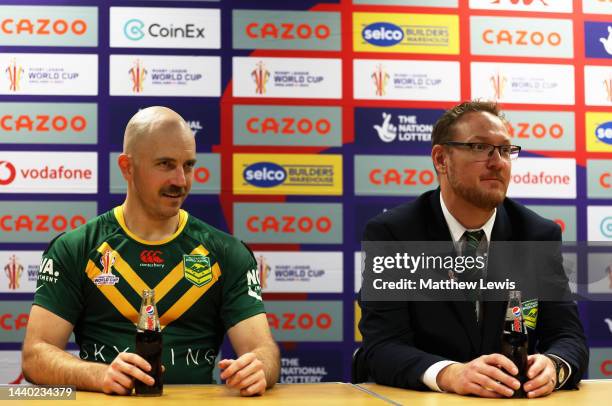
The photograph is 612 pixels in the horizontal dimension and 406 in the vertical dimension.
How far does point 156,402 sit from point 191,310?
24.4 inches

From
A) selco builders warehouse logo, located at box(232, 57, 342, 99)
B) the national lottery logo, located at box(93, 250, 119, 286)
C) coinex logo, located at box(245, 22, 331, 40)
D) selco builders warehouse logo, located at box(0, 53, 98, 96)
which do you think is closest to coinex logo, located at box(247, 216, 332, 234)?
selco builders warehouse logo, located at box(232, 57, 342, 99)

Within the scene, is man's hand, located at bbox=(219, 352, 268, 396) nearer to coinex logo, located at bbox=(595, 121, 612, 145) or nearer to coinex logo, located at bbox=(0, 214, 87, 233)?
coinex logo, located at bbox=(0, 214, 87, 233)

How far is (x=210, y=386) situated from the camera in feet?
5.88

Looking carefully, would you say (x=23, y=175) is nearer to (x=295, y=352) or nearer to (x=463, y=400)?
(x=295, y=352)

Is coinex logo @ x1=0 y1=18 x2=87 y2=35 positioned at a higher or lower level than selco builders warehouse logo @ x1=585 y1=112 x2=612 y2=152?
higher

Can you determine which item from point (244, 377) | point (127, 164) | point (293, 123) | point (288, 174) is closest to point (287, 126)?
point (293, 123)

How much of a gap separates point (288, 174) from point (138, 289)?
1485mm

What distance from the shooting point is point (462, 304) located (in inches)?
75.2

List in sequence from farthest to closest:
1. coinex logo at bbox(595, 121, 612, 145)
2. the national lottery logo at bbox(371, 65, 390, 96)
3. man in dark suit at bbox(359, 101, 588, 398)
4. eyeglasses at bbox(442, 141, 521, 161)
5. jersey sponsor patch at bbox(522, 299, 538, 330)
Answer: coinex logo at bbox(595, 121, 612, 145) → the national lottery logo at bbox(371, 65, 390, 96) → eyeglasses at bbox(442, 141, 521, 161) → jersey sponsor patch at bbox(522, 299, 538, 330) → man in dark suit at bbox(359, 101, 588, 398)

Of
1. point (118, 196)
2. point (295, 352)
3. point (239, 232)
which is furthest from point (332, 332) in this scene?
point (118, 196)

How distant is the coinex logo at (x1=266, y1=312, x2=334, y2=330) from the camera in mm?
3410

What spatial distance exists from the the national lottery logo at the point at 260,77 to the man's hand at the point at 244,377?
6.60 ft

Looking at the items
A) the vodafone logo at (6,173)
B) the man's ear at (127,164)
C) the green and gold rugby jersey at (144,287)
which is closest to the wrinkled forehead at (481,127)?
the green and gold rugby jersey at (144,287)

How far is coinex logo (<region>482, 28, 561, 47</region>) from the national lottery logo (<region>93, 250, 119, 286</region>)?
2363 mm
